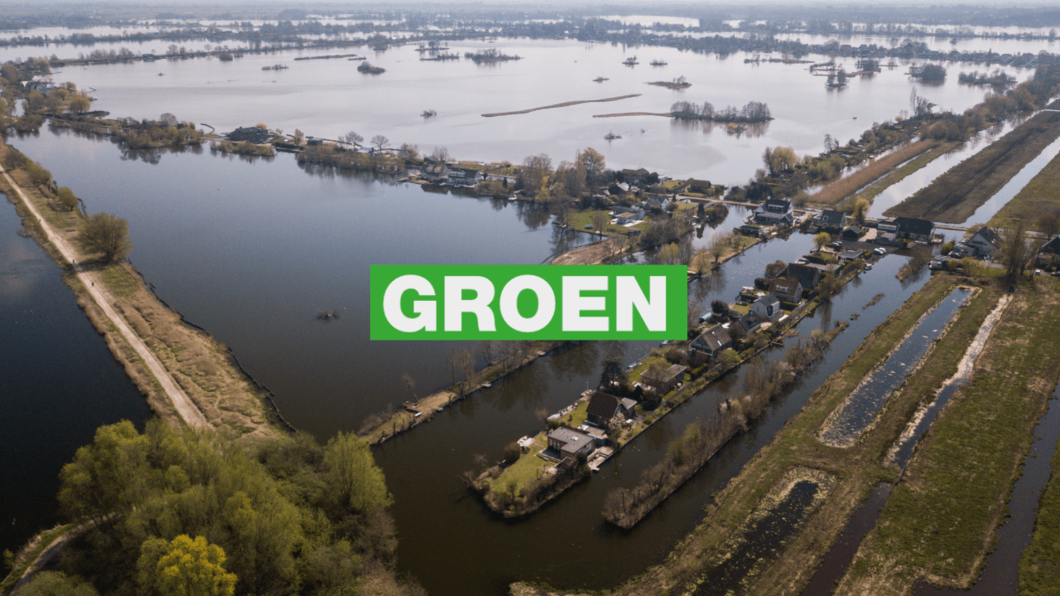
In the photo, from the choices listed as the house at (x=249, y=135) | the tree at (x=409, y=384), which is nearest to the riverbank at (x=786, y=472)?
the tree at (x=409, y=384)

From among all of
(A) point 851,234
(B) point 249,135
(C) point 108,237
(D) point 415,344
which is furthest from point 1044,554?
(B) point 249,135

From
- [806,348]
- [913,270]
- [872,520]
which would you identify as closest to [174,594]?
[872,520]

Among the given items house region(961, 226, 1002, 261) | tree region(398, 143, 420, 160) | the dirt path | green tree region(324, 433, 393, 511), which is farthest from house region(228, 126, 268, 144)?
house region(961, 226, 1002, 261)

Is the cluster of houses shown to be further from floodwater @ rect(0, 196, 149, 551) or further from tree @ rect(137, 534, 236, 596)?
floodwater @ rect(0, 196, 149, 551)

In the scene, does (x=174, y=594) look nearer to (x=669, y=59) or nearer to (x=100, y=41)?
(x=669, y=59)

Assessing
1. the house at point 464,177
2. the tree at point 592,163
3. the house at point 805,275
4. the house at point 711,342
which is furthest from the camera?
the house at point 464,177

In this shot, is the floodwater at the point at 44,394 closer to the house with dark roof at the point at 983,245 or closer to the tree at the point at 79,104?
the house with dark roof at the point at 983,245
